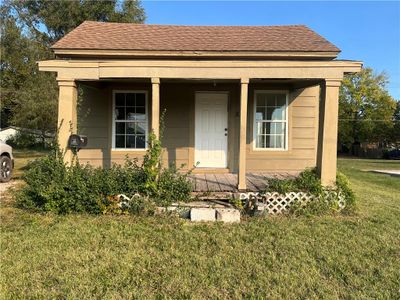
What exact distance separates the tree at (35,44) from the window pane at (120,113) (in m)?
13.0

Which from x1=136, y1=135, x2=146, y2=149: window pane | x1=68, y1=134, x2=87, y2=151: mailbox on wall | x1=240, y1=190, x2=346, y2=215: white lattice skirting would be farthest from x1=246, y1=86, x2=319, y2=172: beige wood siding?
x1=68, y1=134, x2=87, y2=151: mailbox on wall

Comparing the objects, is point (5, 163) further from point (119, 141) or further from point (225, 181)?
point (225, 181)

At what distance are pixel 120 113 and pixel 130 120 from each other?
0.32m

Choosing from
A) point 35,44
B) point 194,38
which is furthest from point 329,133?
point 35,44

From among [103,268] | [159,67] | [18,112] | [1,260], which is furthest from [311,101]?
[18,112]

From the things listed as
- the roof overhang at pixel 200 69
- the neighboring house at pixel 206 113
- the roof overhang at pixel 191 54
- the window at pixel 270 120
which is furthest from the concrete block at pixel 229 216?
the roof overhang at pixel 191 54

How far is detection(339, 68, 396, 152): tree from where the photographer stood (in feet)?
151

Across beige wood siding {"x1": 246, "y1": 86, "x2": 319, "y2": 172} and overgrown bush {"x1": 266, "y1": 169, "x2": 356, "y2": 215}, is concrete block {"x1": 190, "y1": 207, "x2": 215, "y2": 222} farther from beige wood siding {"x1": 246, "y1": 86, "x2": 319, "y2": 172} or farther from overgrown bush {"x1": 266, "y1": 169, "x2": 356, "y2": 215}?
beige wood siding {"x1": 246, "y1": 86, "x2": 319, "y2": 172}

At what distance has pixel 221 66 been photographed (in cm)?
694

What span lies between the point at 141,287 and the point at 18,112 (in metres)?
21.9

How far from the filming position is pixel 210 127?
30.6ft

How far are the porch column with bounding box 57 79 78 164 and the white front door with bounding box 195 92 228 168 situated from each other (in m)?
3.37

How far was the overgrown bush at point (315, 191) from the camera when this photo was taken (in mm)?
6621

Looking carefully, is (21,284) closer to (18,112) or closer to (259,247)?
(259,247)
